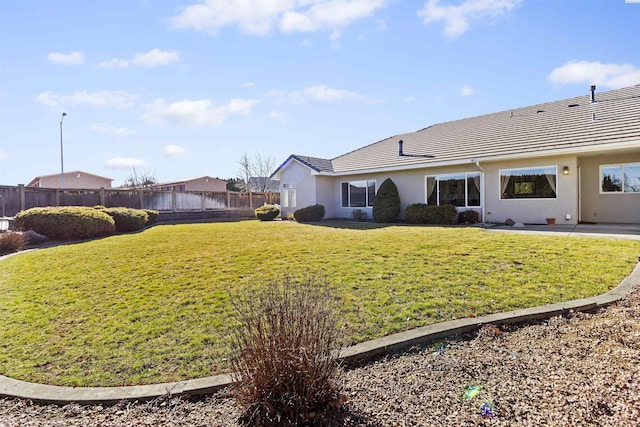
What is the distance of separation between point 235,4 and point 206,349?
321 inches

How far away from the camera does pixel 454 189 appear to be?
15.7 m

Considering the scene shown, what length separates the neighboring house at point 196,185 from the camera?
4534 cm

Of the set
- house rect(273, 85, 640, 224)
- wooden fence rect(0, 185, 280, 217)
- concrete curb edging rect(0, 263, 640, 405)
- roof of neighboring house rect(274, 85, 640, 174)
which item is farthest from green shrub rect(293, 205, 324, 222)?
concrete curb edging rect(0, 263, 640, 405)

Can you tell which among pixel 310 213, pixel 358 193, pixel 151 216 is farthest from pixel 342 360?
pixel 151 216

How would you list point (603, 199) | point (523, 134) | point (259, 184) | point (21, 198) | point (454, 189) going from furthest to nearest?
point (259, 184)
point (454, 189)
point (21, 198)
point (523, 134)
point (603, 199)

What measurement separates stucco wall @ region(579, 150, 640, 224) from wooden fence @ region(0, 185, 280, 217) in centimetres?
1913

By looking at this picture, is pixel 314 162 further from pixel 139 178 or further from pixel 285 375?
pixel 139 178

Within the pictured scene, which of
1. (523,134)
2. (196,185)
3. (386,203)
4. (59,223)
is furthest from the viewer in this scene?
(196,185)

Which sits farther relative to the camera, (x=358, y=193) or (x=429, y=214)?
(x=358, y=193)

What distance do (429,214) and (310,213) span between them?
21.5 ft

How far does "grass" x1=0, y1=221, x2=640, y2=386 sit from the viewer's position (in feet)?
13.0

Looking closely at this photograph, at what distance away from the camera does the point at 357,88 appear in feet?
46.6

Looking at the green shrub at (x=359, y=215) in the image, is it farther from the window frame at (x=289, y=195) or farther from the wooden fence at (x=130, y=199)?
the wooden fence at (x=130, y=199)

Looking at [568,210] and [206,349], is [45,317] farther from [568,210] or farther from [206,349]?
[568,210]
